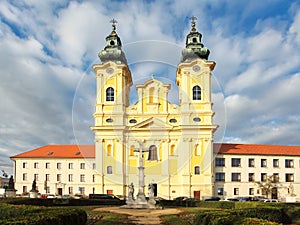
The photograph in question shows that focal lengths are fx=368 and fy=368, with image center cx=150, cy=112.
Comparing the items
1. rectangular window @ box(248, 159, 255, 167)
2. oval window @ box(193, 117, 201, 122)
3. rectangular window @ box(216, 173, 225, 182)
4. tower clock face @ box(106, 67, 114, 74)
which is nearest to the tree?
rectangular window @ box(248, 159, 255, 167)

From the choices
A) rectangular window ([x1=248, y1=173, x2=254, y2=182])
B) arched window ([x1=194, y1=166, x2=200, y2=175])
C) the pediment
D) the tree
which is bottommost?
the tree

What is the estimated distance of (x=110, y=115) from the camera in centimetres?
5809

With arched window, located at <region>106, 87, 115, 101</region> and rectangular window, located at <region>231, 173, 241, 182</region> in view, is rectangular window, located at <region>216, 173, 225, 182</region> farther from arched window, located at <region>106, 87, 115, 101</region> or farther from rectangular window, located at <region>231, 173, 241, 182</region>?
arched window, located at <region>106, 87, 115, 101</region>

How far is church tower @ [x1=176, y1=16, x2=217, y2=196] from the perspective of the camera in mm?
55881

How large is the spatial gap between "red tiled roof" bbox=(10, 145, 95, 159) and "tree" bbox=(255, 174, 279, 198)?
94.5 ft

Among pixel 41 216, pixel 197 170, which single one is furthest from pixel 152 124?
pixel 41 216

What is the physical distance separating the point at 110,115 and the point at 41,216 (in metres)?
44.8

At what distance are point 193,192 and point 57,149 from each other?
2812 cm

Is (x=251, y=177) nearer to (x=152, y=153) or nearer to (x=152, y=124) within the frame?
(x=152, y=153)

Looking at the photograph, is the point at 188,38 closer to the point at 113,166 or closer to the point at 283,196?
the point at 113,166

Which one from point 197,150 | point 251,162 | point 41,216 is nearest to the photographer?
point 41,216

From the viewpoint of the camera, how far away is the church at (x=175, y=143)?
184 feet

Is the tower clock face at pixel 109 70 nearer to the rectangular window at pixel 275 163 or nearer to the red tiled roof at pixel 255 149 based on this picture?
the red tiled roof at pixel 255 149

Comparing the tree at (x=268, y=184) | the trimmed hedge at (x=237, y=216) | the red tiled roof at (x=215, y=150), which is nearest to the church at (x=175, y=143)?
the red tiled roof at (x=215, y=150)
